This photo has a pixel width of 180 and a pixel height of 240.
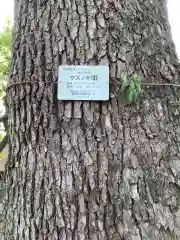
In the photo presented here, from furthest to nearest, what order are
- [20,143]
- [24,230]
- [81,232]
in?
[20,143]
[24,230]
[81,232]

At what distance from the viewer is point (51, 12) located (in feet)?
5.45

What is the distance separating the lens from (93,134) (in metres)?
1.47

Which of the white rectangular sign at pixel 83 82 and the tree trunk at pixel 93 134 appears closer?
the tree trunk at pixel 93 134

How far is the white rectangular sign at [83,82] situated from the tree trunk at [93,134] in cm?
3

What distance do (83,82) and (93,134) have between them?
0.93ft

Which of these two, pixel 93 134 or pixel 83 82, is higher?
pixel 83 82

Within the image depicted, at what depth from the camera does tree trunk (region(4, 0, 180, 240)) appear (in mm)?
1405

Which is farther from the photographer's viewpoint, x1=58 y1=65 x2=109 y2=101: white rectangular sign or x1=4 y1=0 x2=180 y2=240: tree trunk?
x1=58 y1=65 x2=109 y2=101: white rectangular sign

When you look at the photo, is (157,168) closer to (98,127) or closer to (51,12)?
(98,127)

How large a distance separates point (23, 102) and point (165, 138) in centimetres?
77

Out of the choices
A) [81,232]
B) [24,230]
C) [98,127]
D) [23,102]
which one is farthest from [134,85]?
[24,230]

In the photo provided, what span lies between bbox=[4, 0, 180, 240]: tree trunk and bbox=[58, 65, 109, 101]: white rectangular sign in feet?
0.11

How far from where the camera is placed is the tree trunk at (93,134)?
1405mm

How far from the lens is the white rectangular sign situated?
1521 mm
